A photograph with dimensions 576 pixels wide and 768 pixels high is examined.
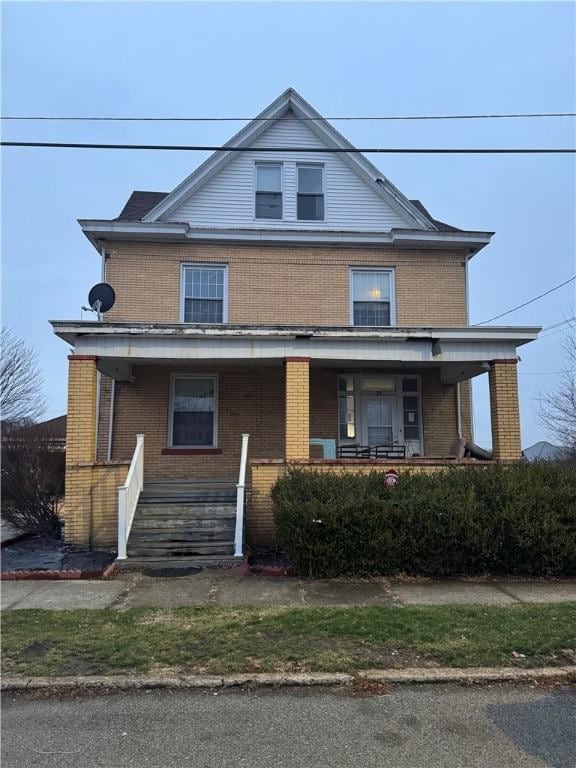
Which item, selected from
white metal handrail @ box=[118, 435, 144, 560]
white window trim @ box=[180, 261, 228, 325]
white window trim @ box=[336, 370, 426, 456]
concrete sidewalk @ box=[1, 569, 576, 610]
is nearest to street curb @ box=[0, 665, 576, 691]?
concrete sidewalk @ box=[1, 569, 576, 610]

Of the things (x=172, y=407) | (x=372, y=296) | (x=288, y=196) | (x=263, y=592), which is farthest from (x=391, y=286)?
(x=263, y=592)

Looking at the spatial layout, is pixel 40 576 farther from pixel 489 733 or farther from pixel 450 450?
pixel 450 450

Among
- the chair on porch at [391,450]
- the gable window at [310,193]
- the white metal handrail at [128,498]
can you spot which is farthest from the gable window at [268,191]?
the white metal handrail at [128,498]

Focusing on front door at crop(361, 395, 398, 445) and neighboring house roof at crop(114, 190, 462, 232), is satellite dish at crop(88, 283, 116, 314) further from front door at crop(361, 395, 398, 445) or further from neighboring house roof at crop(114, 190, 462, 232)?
front door at crop(361, 395, 398, 445)

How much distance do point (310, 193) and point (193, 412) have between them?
20.1 ft

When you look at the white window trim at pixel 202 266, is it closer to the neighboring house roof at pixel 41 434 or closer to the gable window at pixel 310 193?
the gable window at pixel 310 193

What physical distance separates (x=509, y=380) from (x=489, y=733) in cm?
753

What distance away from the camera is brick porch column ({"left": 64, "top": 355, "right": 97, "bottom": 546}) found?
31.1 ft

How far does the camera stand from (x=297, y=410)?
973 cm

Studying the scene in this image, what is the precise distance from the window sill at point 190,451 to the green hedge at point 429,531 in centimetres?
429

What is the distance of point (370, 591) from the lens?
23.5 feet

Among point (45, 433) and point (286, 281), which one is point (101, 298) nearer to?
point (45, 433)

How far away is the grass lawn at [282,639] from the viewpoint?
4.68 metres

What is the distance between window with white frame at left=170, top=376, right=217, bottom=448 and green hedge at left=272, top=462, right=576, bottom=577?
15.2ft
